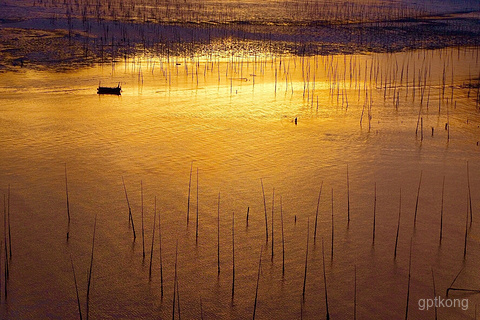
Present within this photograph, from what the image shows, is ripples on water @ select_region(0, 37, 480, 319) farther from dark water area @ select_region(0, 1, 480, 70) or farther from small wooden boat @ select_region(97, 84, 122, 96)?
dark water area @ select_region(0, 1, 480, 70)

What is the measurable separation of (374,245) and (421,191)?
85 cm

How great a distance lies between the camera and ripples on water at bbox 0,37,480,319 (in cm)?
246

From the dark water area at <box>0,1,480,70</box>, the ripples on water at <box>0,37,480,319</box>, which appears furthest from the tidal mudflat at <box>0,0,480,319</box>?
the dark water area at <box>0,1,480,70</box>

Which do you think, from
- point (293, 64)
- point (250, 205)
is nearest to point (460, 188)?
point (250, 205)

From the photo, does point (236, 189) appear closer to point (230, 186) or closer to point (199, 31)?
point (230, 186)

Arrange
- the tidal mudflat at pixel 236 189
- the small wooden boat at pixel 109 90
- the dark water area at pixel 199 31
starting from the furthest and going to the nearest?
the dark water area at pixel 199 31
the small wooden boat at pixel 109 90
the tidal mudflat at pixel 236 189

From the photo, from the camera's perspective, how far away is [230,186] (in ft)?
11.6

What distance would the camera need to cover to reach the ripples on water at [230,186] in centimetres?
246

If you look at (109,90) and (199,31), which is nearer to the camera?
(109,90)

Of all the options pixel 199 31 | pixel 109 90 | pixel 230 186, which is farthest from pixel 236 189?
pixel 199 31

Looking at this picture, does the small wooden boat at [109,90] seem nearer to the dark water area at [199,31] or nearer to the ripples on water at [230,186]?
the ripples on water at [230,186]

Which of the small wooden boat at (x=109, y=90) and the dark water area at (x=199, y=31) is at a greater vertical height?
the dark water area at (x=199, y=31)

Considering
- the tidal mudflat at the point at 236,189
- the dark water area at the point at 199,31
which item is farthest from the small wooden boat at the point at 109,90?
the dark water area at the point at 199,31

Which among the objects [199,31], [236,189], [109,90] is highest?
[199,31]
